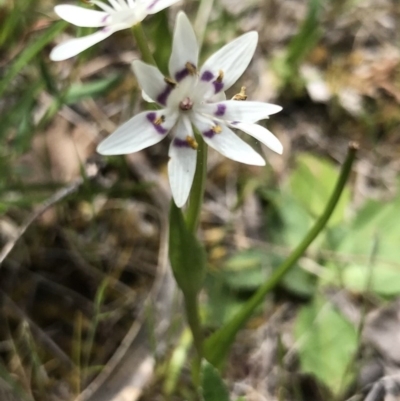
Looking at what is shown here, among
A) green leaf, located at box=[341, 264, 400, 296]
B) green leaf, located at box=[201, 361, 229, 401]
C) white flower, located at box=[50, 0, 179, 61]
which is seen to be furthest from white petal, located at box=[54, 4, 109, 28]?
green leaf, located at box=[341, 264, 400, 296]

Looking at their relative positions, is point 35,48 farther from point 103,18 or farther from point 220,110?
point 220,110

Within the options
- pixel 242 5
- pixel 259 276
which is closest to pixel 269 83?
pixel 242 5

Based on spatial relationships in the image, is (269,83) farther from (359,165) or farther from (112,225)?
(112,225)

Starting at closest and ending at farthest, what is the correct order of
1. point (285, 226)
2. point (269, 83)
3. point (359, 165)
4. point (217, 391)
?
1. point (217, 391)
2. point (285, 226)
3. point (359, 165)
4. point (269, 83)

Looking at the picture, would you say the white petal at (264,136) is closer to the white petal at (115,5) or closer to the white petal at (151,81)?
the white petal at (151,81)

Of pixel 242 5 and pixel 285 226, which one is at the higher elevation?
pixel 242 5

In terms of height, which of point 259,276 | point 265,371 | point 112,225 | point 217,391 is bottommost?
point 265,371

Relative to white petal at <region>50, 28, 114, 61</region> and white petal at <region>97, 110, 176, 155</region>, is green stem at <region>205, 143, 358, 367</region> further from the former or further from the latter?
white petal at <region>50, 28, 114, 61</region>

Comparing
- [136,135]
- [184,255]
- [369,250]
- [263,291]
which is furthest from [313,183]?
[136,135]
